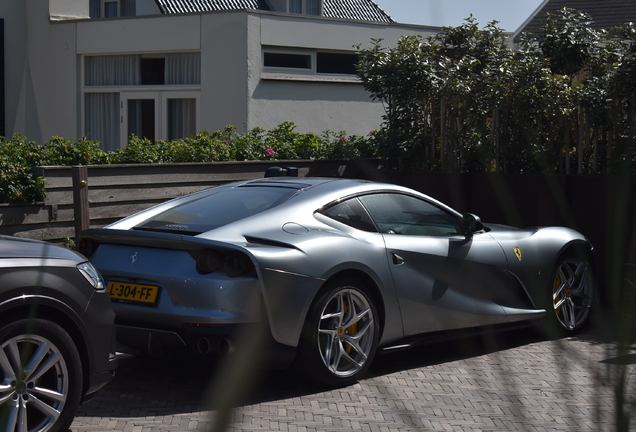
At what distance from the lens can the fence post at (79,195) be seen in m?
8.13

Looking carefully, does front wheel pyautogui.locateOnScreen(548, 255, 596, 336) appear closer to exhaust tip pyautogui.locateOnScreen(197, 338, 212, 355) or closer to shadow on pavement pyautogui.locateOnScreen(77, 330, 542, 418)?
shadow on pavement pyautogui.locateOnScreen(77, 330, 542, 418)

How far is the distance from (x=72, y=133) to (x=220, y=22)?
5.32 m

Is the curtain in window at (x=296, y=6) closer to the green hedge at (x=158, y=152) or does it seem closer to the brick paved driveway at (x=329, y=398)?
the green hedge at (x=158, y=152)

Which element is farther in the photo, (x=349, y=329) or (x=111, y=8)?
(x=111, y=8)

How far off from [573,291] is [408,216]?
1937 millimetres

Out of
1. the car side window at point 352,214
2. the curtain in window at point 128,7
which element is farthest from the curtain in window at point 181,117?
the car side window at point 352,214

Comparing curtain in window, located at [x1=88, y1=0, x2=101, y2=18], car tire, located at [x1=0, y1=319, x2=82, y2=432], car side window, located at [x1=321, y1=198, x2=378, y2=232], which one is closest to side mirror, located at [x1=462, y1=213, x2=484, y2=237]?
car side window, located at [x1=321, y1=198, x2=378, y2=232]

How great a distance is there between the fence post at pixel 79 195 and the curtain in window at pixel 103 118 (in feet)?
43.1

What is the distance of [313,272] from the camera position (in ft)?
16.2

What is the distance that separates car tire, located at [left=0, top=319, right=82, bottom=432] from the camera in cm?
368

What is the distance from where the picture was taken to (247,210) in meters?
5.27

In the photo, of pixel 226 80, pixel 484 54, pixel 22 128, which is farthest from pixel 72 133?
pixel 484 54

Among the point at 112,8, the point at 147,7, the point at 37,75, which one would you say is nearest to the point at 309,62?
the point at 147,7

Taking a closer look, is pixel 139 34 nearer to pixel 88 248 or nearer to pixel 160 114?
pixel 160 114
